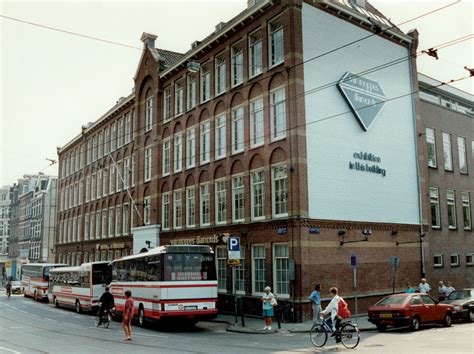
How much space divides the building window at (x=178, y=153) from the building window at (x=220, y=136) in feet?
14.7

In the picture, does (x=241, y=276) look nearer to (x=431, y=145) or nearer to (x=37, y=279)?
(x=431, y=145)

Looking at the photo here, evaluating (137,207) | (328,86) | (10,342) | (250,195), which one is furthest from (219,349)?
(137,207)

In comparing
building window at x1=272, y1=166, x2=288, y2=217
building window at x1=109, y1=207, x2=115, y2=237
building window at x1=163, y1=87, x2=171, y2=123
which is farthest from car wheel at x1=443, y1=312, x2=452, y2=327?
building window at x1=109, y1=207, x2=115, y2=237

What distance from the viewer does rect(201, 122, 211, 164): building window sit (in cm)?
3023

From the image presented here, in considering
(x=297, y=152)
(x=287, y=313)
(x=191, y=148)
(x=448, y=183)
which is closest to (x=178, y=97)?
(x=191, y=148)

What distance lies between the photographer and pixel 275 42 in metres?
25.5

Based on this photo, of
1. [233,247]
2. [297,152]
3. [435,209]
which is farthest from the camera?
[435,209]

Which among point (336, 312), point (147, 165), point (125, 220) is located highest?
point (147, 165)

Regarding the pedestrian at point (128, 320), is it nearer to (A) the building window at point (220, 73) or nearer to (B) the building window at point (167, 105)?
(A) the building window at point (220, 73)

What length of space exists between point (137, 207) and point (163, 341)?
22509mm

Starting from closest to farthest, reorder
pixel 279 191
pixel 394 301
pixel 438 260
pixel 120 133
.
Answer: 1. pixel 394 301
2. pixel 279 191
3. pixel 438 260
4. pixel 120 133

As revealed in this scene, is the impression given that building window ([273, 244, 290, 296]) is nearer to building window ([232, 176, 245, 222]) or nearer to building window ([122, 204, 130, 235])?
building window ([232, 176, 245, 222])

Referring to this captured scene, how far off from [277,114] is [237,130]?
3.53 metres

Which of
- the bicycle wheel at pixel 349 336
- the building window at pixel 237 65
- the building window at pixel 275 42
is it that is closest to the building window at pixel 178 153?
the building window at pixel 237 65
